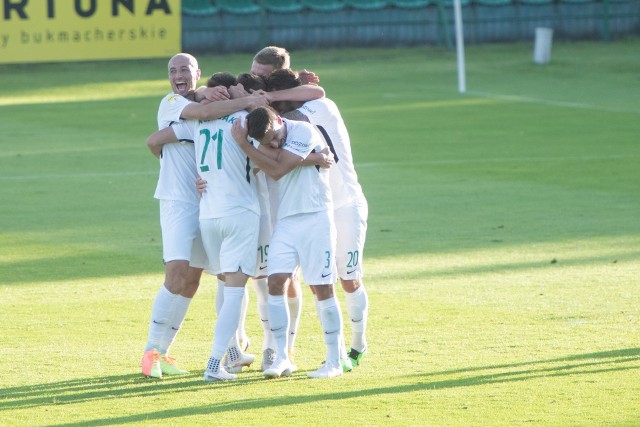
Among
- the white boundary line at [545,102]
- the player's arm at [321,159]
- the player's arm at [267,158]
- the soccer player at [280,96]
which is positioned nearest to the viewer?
the player's arm at [267,158]

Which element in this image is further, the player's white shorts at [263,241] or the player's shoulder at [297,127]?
the player's white shorts at [263,241]

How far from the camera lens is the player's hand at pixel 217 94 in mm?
7734

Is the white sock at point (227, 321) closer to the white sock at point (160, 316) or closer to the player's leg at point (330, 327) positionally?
the white sock at point (160, 316)

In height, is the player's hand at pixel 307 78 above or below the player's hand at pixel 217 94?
above

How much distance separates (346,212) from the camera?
8.02 meters

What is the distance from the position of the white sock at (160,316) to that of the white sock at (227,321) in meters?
0.35

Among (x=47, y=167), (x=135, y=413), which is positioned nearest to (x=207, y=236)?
(x=135, y=413)

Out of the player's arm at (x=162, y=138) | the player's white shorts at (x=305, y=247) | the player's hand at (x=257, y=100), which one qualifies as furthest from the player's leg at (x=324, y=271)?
the player's arm at (x=162, y=138)

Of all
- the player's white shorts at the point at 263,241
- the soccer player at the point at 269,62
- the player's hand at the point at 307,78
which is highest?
the soccer player at the point at 269,62

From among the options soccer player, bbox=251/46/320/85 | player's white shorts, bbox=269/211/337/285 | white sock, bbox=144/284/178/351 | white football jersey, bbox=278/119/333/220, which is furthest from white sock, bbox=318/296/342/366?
soccer player, bbox=251/46/320/85

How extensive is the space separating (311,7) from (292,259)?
32.3 m

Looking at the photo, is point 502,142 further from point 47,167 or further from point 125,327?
point 125,327

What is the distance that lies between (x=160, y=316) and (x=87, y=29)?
67.2 ft

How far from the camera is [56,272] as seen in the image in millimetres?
11734
